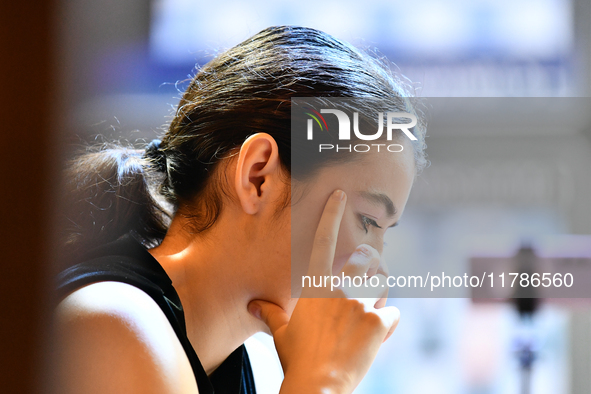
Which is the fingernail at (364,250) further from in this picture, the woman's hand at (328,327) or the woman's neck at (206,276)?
the woman's neck at (206,276)

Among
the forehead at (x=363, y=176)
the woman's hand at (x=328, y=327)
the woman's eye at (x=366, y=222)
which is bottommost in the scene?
the woman's hand at (x=328, y=327)

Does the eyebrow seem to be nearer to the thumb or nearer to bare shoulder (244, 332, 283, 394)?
the thumb

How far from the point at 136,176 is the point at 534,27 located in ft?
2.88

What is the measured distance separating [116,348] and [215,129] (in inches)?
11.2

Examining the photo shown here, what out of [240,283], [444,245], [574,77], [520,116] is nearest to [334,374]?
[240,283]

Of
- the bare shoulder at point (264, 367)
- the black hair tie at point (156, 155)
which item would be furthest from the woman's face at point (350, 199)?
the bare shoulder at point (264, 367)

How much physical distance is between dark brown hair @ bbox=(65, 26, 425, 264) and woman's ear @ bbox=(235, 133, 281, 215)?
2cm

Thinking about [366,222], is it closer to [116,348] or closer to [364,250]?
[364,250]

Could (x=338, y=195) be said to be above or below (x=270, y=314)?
above

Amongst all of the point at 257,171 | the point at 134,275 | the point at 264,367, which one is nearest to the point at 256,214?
the point at 257,171

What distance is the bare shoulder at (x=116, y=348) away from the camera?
1.15 ft

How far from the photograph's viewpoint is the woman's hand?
458 mm

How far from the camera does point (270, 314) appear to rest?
538 mm

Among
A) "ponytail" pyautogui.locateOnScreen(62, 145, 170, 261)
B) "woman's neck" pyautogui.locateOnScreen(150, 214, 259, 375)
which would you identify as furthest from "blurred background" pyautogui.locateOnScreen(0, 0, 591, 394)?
"woman's neck" pyautogui.locateOnScreen(150, 214, 259, 375)
